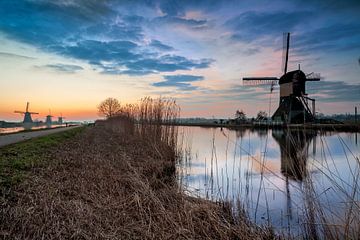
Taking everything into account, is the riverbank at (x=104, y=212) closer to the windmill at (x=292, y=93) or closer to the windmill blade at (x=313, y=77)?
the windmill at (x=292, y=93)

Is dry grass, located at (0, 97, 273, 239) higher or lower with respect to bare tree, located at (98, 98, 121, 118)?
lower

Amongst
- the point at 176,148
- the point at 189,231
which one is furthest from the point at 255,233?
the point at 176,148

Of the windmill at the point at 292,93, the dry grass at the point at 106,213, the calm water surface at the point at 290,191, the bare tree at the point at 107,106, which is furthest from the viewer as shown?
the bare tree at the point at 107,106

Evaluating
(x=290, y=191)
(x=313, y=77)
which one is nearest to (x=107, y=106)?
(x=313, y=77)

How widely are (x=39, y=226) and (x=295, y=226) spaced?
401cm

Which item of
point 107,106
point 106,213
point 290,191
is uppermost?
point 107,106

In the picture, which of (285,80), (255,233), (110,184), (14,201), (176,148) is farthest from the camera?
(285,80)

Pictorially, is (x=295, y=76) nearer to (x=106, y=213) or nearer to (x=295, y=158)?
(x=295, y=158)

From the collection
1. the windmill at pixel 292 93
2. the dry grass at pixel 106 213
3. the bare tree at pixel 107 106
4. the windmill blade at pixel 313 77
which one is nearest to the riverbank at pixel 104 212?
the dry grass at pixel 106 213

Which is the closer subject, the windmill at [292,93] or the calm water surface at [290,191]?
the calm water surface at [290,191]

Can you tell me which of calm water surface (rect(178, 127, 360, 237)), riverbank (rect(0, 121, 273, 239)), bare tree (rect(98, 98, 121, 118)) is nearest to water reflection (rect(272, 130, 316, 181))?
calm water surface (rect(178, 127, 360, 237))

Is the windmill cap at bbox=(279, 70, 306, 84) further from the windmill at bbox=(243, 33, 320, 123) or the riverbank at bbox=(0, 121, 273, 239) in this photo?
the riverbank at bbox=(0, 121, 273, 239)

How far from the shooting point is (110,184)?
571cm

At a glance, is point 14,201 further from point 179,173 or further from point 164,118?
point 164,118
